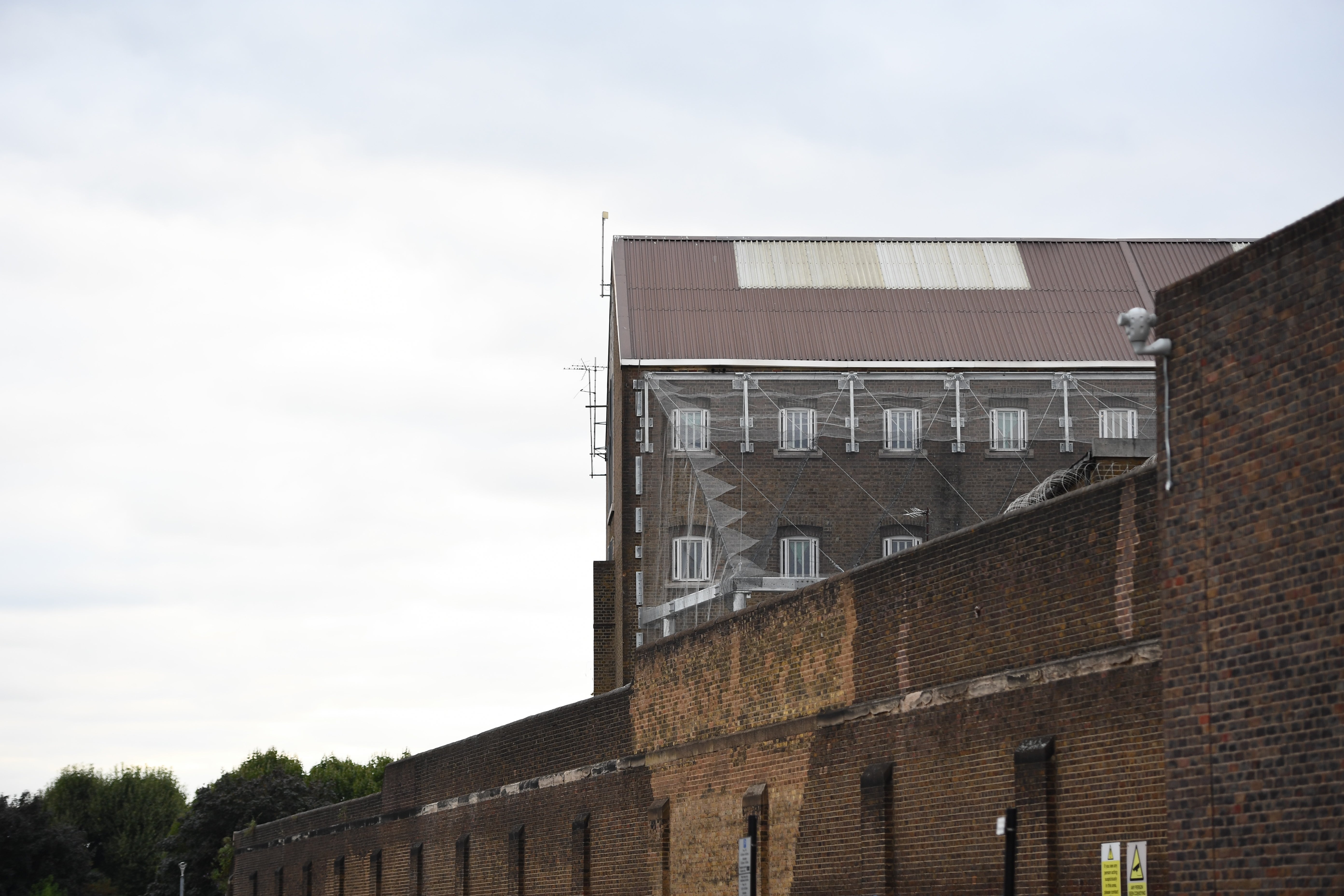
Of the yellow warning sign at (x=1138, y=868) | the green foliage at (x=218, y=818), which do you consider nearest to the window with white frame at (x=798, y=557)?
the yellow warning sign at (x=1138, y=868)

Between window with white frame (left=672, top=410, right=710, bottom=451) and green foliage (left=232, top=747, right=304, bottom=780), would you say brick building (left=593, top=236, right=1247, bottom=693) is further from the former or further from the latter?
green foliage (left=232, top=747, right=304, bottom=780)

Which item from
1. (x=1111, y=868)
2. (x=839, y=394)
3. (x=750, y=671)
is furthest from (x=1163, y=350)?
(x=839, y=394)

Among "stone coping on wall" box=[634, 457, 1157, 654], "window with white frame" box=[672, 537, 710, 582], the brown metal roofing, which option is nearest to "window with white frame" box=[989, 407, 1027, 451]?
the brown metal roofing

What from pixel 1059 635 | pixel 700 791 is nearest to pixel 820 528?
pixel 700 791

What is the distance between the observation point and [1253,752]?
11703 mm

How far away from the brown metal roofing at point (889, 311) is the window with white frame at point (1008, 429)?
5.06ft

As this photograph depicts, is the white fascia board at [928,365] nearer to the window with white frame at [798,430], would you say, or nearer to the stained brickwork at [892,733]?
the window with white frame at [798,430]

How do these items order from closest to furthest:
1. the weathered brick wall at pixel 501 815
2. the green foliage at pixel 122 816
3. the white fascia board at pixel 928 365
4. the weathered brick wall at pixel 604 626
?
1. the weathered brick wall at pixel 501 815
2. the white fascia board at pixel 928 365
3. the weathered brick wall at pixel 604 626
4. the green foliage at pixel 122 816

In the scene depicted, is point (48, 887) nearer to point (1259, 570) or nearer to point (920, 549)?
point (920, 549)

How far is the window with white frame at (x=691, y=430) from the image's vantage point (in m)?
39.6

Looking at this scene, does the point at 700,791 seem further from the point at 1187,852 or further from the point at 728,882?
the point at 1187,852

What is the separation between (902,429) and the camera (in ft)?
131

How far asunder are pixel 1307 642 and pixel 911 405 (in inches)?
1137

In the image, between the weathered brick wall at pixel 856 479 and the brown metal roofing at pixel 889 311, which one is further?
the brown metal roofing at pixel 889 311
